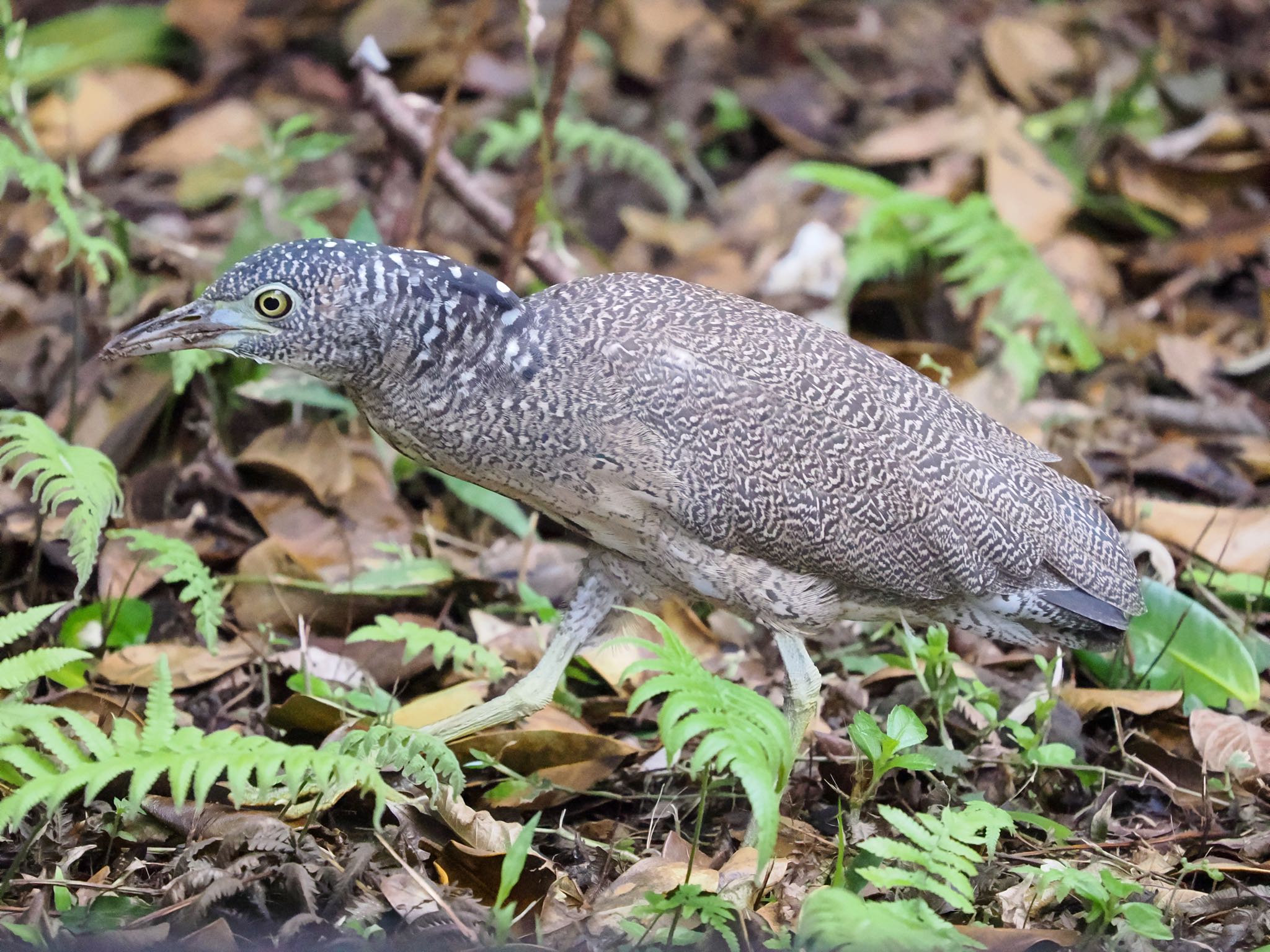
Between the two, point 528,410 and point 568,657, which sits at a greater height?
point 528,410

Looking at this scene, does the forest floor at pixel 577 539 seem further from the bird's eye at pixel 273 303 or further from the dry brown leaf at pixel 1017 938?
the bird's eye at pixel 273 303

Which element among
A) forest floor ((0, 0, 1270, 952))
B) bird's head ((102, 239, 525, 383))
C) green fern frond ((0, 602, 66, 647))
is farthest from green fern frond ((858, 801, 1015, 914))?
green fern frond ((0, 602, 66, 647))

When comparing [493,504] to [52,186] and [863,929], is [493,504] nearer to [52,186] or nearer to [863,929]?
[52,186]

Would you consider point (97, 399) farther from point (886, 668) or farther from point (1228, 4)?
point (1228, 4)

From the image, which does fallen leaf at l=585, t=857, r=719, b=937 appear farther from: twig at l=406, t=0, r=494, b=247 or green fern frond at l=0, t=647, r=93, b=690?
twig at l=406, t=0, r=494, b=247

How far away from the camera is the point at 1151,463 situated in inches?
215

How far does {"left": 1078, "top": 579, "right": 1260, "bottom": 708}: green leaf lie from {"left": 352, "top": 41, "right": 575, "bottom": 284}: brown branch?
8.28ft

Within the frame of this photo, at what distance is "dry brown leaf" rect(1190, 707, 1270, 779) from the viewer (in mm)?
3885

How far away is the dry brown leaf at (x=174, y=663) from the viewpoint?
3.96m

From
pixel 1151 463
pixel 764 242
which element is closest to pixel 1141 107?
pixel 764 242

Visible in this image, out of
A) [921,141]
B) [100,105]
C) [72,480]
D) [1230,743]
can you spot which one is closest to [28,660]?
[72,480]

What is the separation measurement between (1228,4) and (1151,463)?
486 cm

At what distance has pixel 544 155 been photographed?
4.82 meters

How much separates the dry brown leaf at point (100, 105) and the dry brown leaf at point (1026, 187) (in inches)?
175
